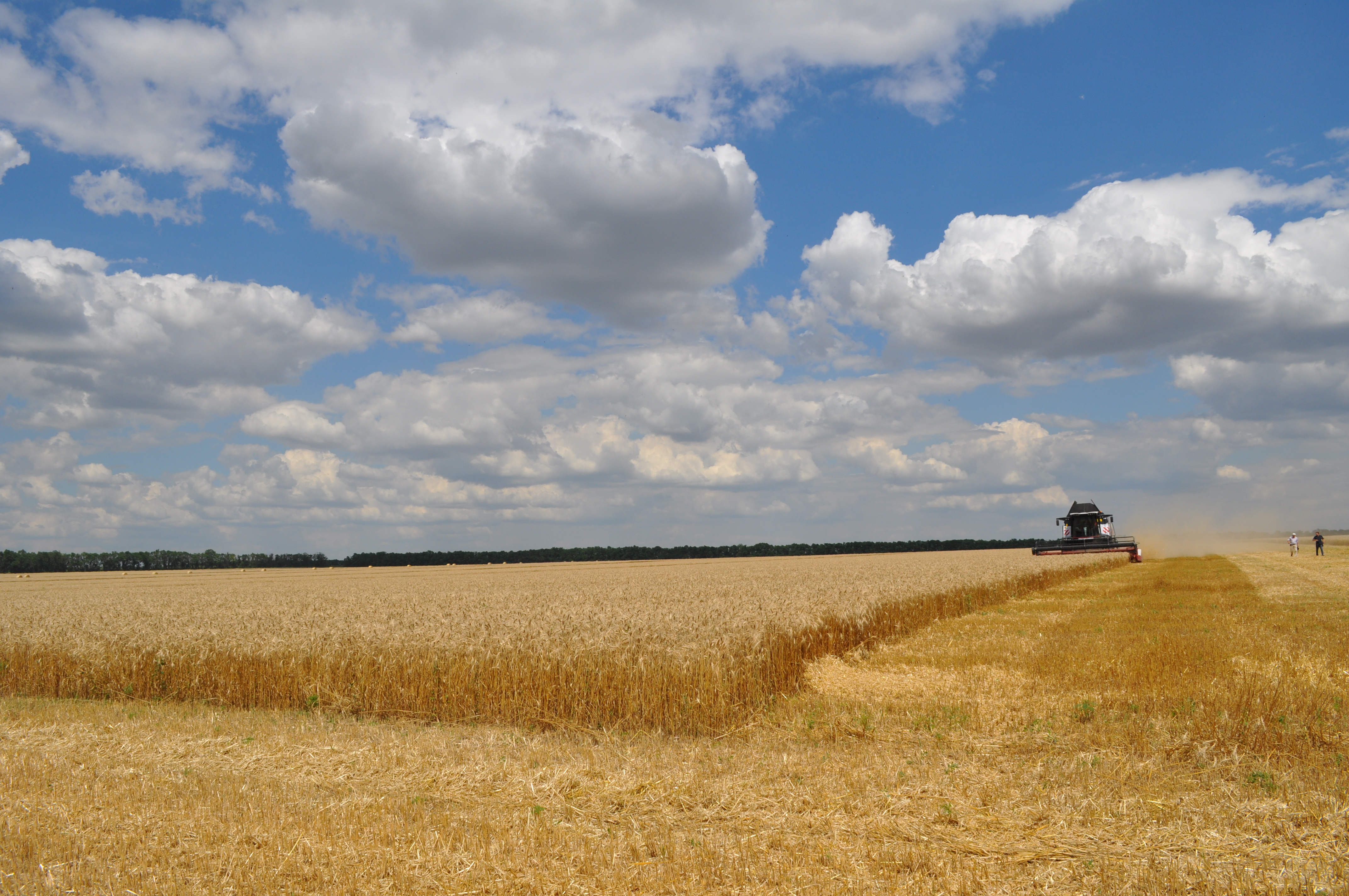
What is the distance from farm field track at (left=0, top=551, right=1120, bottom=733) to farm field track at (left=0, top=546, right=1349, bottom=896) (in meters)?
0.58

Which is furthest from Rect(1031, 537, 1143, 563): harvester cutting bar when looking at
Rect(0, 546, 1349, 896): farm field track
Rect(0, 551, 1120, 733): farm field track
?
Rect(0, 546, 1349, 896): farm field track

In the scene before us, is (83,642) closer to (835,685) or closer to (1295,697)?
(835,685)

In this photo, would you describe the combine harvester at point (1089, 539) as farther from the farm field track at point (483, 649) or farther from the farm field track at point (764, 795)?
the farm field track at point (764, 795)

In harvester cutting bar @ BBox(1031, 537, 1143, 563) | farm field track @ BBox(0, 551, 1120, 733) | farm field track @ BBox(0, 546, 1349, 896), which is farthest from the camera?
harvester cutting bar @ BBox(1031, 537, 1143, 563)

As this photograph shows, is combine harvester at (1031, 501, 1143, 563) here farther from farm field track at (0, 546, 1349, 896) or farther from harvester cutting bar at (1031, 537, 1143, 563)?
farm field track at (0, 546, 1349, 896)

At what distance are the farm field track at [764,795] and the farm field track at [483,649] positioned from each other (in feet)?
1.91

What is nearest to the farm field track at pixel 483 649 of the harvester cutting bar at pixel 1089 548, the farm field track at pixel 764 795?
the farm field track at pixel 764 795

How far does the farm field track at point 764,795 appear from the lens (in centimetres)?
563

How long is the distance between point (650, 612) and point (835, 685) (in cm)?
491

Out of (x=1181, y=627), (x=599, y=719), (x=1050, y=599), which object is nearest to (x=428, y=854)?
(x=599, y=719)

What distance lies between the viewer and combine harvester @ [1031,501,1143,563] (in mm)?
57469

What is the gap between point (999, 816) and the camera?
263 inches

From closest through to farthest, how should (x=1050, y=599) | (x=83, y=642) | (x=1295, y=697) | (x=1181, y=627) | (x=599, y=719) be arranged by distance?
1. (x=1295, y=697)
2. (x=599, y=719)
3. (x=83, y=642)
4. (x=1181, y=627)
5. (x=1050, y=599)

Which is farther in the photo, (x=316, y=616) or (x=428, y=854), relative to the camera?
(x=316, y=616)
